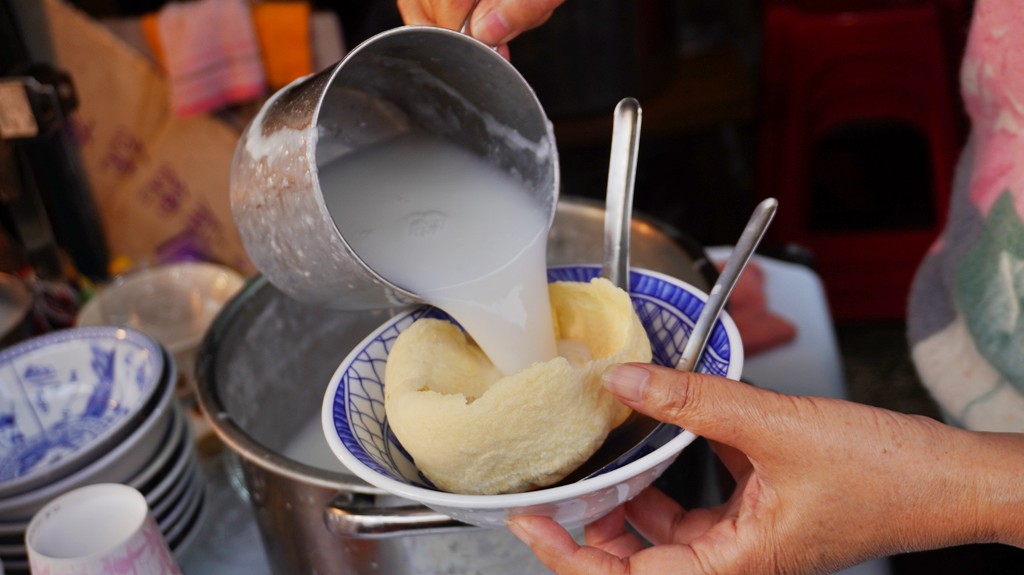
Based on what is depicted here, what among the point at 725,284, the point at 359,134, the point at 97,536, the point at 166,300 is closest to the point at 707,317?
the point at 725,284

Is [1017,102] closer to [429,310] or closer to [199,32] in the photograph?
[429,310]

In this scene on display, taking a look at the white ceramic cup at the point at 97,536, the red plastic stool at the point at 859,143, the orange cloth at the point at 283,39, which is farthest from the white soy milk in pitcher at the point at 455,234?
the red plastic stool at the point at 859,143

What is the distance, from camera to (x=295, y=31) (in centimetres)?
226

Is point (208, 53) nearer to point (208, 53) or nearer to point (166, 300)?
point (208, 53)

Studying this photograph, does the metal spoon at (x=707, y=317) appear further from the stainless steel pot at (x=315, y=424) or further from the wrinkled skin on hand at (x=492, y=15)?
the wrinkled skin on hand at (x=492, y=15)

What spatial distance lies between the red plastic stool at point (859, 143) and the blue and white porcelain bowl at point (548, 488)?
160 cm

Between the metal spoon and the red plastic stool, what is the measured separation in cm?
166

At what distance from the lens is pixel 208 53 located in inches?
87.2

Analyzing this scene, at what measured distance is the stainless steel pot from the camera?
2.57 feet

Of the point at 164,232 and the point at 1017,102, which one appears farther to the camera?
the point at 164,232

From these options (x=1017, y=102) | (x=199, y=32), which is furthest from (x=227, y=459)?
(x=199, y=32)

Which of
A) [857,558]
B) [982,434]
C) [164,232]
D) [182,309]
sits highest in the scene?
[982,434]

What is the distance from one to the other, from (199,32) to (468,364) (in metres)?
1.76

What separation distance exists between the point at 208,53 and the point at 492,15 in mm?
1599
